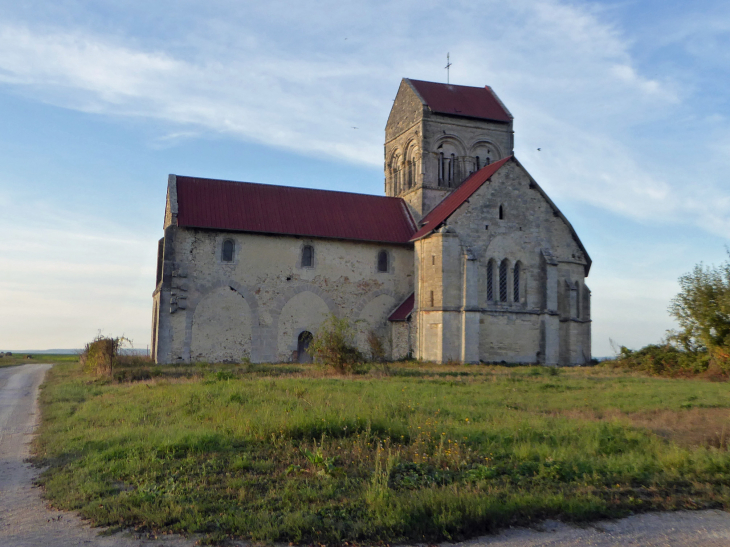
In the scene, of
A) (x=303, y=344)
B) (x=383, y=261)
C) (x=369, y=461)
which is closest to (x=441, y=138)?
(x=383, y=261)

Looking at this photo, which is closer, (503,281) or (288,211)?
(503,281)

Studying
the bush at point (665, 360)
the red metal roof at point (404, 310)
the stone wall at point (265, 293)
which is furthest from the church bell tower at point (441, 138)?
the bush at point (665, 360)

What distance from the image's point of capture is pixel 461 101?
36.5 meters

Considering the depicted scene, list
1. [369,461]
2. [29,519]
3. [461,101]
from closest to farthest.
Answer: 1. [29,519]
2. [369,461]
3. [461,101]

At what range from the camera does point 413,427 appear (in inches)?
421

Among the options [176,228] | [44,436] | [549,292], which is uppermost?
[176,228]

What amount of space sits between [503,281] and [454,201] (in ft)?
15.2

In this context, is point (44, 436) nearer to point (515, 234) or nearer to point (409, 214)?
point (515, 234)

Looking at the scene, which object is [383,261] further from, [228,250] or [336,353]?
[336,353]

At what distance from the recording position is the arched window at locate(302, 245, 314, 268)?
3117 cm

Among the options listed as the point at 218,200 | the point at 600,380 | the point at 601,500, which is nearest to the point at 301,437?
the point at 601,500

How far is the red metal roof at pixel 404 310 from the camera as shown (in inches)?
1214

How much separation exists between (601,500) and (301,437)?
15.8 ft

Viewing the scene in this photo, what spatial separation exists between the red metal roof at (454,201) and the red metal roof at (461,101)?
525cm
